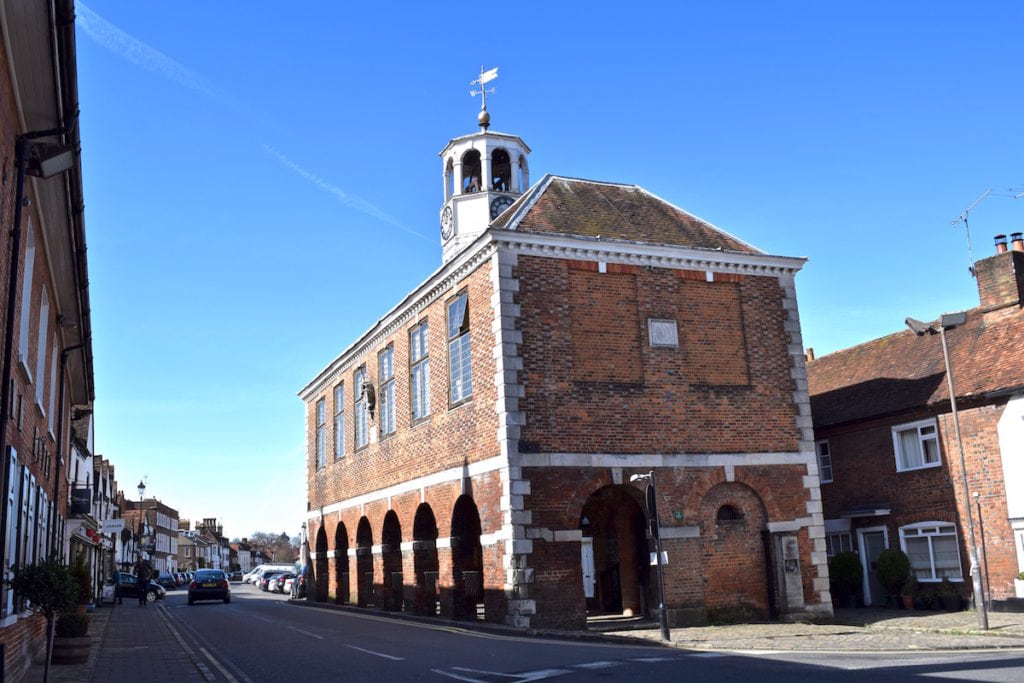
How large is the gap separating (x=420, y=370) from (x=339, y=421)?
31.8ft

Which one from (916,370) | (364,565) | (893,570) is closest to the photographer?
(893,570)

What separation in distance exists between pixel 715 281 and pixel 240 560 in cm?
15685

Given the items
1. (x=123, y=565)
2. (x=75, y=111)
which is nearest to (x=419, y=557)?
(x=75, y=111)

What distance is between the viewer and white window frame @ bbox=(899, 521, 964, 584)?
24.4 meters

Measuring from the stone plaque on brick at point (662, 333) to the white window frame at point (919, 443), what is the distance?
8.11m

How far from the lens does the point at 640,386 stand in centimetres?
2217

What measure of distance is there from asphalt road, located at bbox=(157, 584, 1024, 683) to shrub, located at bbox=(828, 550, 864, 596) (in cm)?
1209

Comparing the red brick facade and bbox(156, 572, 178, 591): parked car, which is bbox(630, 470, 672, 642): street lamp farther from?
bbox(156, 572, 178, 591): parked car

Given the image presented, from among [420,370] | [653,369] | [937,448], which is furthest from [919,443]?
[420,370]

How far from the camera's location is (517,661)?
14.3 meters

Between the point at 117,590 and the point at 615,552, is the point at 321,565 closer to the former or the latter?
the point at 117,590

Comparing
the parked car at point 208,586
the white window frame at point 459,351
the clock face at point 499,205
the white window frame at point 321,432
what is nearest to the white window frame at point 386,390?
the white window frame at point 459,351

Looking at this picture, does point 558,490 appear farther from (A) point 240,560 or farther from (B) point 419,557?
(A) point 240,560

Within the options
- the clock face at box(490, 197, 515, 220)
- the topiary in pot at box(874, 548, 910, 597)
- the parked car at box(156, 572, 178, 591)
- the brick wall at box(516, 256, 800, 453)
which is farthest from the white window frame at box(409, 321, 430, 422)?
the parked car at box(156, 572, 178, 591)
